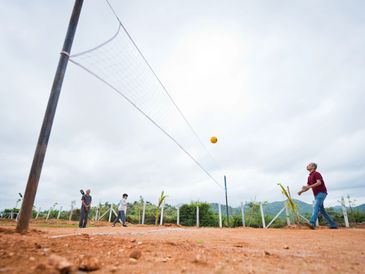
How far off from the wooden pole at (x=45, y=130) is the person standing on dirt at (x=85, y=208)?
651cm

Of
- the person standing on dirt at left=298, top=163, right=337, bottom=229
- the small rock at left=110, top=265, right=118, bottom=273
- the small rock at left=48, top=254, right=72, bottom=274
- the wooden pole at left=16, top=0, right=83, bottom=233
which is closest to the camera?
the small rock at left=48, top=254, right=72, bottom=274

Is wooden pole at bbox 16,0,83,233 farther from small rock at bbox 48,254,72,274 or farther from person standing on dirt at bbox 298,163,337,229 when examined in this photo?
person standing on dirt at bbox 298,163,337,229

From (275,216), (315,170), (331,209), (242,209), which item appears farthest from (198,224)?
(315,170)

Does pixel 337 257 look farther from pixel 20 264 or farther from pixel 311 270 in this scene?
pixel 20 264

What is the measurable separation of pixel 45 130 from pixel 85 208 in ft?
22.5

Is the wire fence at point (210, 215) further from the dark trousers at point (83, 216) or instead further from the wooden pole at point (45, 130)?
the wooden pole at point (45, 130)

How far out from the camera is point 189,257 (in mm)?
1786

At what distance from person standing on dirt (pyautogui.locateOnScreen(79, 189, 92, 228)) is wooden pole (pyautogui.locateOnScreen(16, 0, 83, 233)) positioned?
6508mm

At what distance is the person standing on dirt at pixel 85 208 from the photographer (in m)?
8.70

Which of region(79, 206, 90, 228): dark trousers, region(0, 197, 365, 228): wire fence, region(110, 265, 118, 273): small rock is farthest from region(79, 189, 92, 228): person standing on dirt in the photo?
region(110, 265, 118, 273): small rock

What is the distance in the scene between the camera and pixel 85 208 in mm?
8891

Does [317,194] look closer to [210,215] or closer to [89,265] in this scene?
[89,265]

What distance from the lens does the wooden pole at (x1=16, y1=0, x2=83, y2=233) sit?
281 cm

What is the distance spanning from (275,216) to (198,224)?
206 inches
